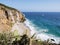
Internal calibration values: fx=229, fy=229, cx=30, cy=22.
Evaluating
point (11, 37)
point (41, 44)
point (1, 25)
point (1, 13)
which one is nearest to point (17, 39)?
point (11, 37)

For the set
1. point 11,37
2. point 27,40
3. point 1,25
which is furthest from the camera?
point 1,25

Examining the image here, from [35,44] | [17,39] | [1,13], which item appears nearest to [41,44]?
[35,44]

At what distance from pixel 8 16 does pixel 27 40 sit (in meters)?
23.7

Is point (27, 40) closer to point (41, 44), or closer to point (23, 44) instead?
point (23, 44)

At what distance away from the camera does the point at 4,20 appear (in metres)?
36.4

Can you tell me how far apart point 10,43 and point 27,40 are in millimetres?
1358

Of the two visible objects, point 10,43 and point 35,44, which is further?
point 35,44

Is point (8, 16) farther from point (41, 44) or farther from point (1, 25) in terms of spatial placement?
point (41, 44)

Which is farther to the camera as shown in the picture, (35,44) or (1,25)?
(1,25)

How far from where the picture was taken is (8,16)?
39.9 metres

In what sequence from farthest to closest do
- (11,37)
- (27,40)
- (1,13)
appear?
(1,13) → (11,37) → (27,40)

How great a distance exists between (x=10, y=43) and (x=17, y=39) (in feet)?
2.52

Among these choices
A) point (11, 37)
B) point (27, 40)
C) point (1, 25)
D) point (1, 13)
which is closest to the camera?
point (27, 40)

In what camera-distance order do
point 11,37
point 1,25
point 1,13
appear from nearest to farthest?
point 11,37, point 1,25, point 1,13
